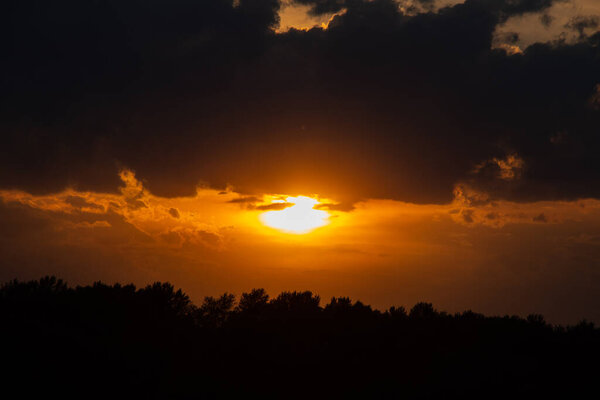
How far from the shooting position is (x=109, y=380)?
78438 mm

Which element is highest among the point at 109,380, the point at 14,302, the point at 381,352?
the point at 14,302

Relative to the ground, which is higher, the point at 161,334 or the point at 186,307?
the point at 186,307

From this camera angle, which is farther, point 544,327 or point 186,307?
point 186,307

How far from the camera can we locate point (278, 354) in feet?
320

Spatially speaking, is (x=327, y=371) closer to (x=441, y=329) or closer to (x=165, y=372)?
(x=165, y=372)

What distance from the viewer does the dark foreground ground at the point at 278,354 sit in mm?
79688

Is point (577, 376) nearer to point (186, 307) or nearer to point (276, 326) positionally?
Answer: point (276, 326)

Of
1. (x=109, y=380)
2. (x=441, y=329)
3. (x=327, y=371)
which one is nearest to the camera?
(x=109, y=380)

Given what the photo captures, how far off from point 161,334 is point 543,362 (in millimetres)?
70444

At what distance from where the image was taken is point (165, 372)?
8675 cm

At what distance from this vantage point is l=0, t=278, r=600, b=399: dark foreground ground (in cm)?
7969

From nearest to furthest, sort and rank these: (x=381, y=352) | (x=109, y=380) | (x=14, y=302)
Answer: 1. (x=109, y=380)
2. (x=381, y=352)
3. (x=14, y=302)

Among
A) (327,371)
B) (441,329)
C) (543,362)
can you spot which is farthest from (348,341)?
(543,362)

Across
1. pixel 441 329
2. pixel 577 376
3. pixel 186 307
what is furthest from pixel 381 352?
pixel 186 307
